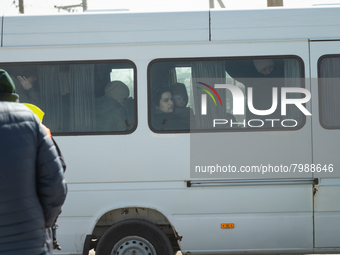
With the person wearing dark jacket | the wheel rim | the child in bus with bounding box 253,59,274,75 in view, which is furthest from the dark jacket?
the child in bus with bounding box 253,59,274,75

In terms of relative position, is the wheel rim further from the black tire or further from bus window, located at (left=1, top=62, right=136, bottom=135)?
bus window, located at (left=1, top=62, right=136, bottom=135)

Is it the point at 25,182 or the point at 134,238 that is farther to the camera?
the point at 134,238

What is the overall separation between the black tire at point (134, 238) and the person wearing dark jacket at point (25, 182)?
1.89 meters

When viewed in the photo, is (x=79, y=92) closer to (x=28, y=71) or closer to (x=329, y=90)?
(x=28, y=71)

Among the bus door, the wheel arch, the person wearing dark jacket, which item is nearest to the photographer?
the person wearing dark jacket

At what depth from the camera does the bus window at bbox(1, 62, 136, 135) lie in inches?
167

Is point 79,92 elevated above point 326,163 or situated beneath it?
elevated above

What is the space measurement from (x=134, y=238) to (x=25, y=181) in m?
2.22

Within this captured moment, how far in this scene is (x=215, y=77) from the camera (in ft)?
14.0

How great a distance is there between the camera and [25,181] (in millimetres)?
2258

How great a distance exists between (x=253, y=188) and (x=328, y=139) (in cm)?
93

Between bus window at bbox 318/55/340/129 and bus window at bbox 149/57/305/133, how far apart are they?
0.22 m

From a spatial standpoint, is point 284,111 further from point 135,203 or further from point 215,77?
point 135,203

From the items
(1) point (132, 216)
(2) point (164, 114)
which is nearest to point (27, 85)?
(2) point (164, 114)
